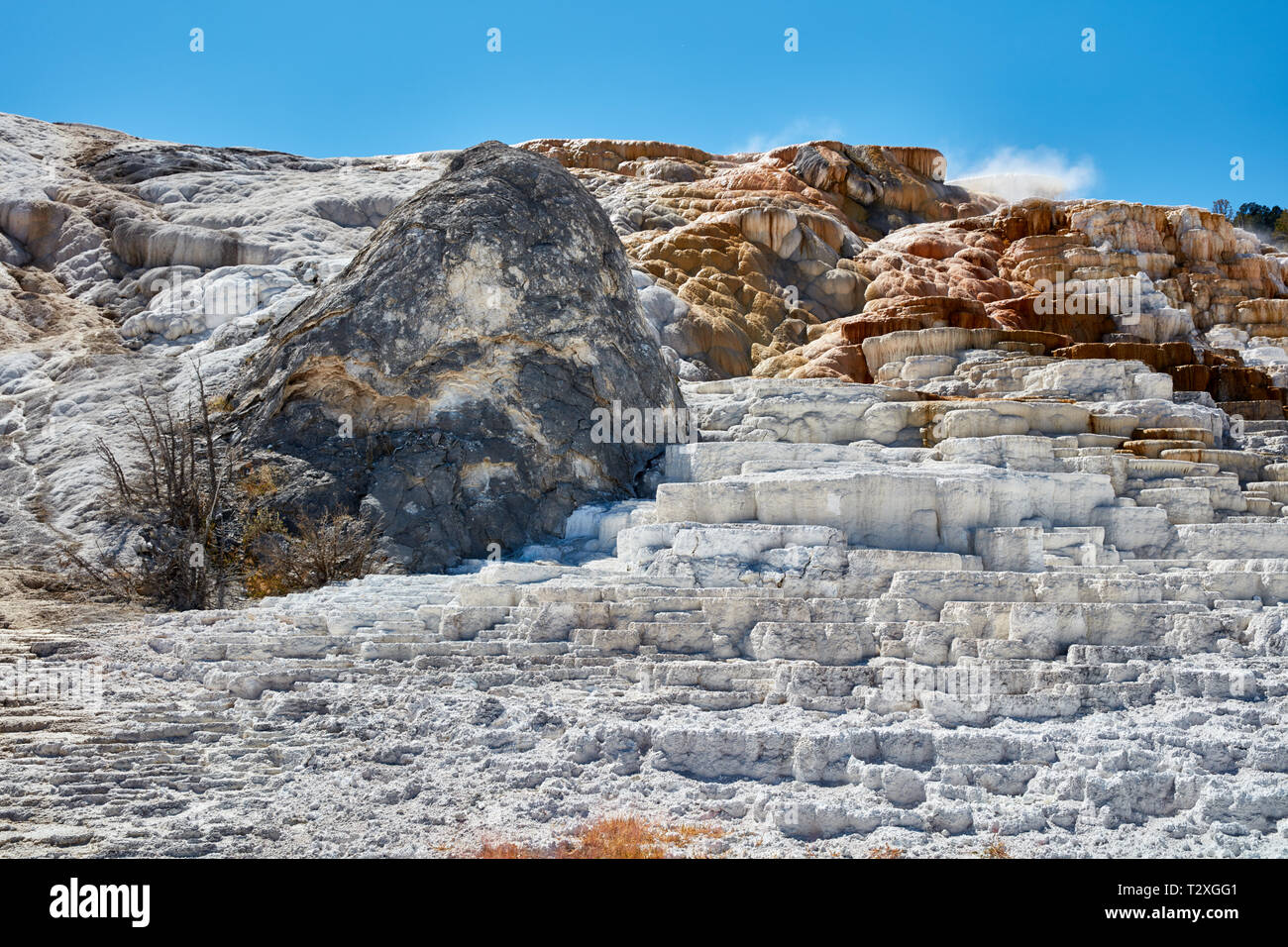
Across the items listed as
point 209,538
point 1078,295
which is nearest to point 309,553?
point 209,538

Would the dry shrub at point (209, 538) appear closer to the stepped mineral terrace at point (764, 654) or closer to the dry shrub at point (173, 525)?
the dry shrub at point (173, 525)

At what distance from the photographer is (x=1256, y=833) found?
11.9 feet

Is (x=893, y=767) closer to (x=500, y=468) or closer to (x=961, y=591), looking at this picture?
(x=961, y=591)

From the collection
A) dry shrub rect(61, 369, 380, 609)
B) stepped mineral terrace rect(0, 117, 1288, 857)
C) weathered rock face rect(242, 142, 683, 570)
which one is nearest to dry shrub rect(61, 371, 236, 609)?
dry shrub rect(61, 369, 380, 609)

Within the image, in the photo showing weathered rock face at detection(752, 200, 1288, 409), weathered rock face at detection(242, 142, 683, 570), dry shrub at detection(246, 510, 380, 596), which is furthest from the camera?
weathered rock face at detection(752, 200, 1288, 409)

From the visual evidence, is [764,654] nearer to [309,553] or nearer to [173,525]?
[309,553]

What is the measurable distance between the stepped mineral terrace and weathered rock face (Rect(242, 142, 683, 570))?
0.83ft

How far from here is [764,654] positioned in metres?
5.25

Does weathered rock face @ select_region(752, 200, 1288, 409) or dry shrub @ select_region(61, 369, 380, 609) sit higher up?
weathered rock face @ select_region(752, 200, 1288, 409)

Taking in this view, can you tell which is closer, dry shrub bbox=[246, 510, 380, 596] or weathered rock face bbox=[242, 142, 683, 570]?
dry shrub bbox=[246, 510, 380, 596]

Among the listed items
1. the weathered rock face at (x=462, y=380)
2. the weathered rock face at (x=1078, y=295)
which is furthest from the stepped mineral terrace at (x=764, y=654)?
the weathered rock face at (x=1078, y=295)

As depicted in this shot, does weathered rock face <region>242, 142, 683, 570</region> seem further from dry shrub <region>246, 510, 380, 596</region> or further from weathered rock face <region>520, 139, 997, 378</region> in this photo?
weathered rock face <region>520, 139, 997, 378</region>

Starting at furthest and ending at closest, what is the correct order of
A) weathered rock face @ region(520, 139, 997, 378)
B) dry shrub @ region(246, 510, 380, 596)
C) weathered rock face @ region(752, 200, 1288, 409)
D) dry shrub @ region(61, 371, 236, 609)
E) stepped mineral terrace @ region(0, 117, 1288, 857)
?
weathered rock face @ region(520, 139, 997, 378) < weathered rock face @ region(752, 200, 1288, 409) < dry shrub @ region(246, 510, 380, 596) < dry shrub @ region(61, 371, 236, 609) < stepped mineral terrace @ region(0, 117, 1288, 857)

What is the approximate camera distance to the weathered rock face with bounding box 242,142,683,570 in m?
8.98
